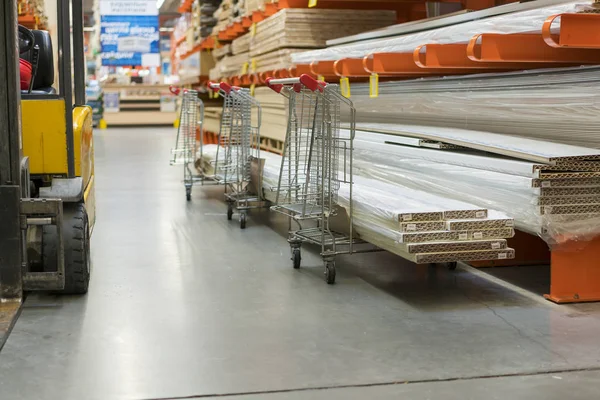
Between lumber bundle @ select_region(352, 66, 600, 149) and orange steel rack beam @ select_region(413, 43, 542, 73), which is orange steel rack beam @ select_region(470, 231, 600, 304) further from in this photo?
orange steel rack beam @ select_region(413, 43, 542, 73)

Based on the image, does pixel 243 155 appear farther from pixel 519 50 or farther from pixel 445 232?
pixel 445 232

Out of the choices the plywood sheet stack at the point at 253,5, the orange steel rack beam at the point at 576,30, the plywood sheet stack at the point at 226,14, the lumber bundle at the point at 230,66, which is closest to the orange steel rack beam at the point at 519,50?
the orange steel rack beam at the point at 576,30

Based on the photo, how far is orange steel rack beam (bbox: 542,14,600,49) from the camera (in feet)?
15.4

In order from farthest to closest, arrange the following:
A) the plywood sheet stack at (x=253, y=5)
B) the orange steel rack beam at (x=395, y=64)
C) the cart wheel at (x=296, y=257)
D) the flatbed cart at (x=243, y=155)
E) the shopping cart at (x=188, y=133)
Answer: the plywood sheet stack at (x=253, y=5) → the shopping cart at (x=188, y=133) → the flatbed cart at (x=243, y=155) → the orange steel rack beam at (x=395, y=64) → the cart wheel at (x=296, y=257)

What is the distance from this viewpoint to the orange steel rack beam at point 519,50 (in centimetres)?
527

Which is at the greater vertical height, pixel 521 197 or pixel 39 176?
pixel 39 176

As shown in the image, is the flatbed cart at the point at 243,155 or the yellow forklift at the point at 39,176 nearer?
the yellow forklift at the point at 39,176

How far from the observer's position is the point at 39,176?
5.14 meters

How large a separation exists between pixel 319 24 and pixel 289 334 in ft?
21.0

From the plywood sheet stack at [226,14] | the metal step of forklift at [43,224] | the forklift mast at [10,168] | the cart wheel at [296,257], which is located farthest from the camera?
the plywood sheet stack at [226,14]

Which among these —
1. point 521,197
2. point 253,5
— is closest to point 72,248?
point 521,197

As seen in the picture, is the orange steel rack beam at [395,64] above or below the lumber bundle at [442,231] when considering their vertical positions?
above

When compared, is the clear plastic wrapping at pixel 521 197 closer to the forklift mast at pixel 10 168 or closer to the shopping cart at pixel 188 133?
the forklift mast at pixel 10 168

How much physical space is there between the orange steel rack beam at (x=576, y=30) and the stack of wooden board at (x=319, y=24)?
204 inches
